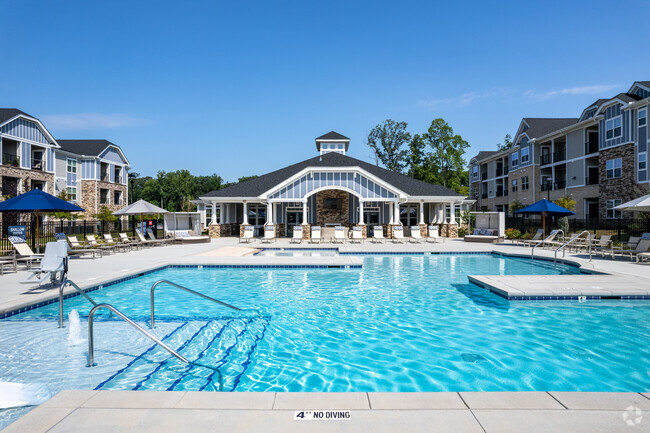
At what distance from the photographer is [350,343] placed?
Result: 237 inches

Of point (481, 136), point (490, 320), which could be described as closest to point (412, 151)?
point (481, 136)

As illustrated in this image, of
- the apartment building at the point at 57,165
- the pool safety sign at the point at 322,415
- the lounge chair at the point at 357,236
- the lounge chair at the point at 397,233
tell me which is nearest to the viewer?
the pool safety sign at the point at 322,415

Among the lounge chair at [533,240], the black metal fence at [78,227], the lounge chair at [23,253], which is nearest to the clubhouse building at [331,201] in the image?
the lounge chair at [533,240]

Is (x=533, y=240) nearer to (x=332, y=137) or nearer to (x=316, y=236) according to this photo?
(x=316, y=236)

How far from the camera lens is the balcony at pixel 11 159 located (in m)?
28.7

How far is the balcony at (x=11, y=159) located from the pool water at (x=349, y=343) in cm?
2792

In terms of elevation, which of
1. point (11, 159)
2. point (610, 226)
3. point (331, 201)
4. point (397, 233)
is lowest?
point (397, 233)

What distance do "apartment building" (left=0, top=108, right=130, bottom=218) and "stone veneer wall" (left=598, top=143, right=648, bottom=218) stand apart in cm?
4409

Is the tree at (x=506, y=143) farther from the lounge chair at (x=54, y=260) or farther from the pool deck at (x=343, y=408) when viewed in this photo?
the pool deck at (x=343, y=408)

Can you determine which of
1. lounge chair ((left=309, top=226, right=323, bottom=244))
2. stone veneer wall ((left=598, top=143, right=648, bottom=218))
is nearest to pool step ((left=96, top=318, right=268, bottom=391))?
lounge chair ((left=309, top=226, right=323, bottom=244))

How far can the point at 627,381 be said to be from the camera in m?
4.59

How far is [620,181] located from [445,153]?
25.7 meters

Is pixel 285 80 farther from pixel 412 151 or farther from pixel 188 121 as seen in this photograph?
pixel 412 151

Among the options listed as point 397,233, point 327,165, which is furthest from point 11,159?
point 397,233
